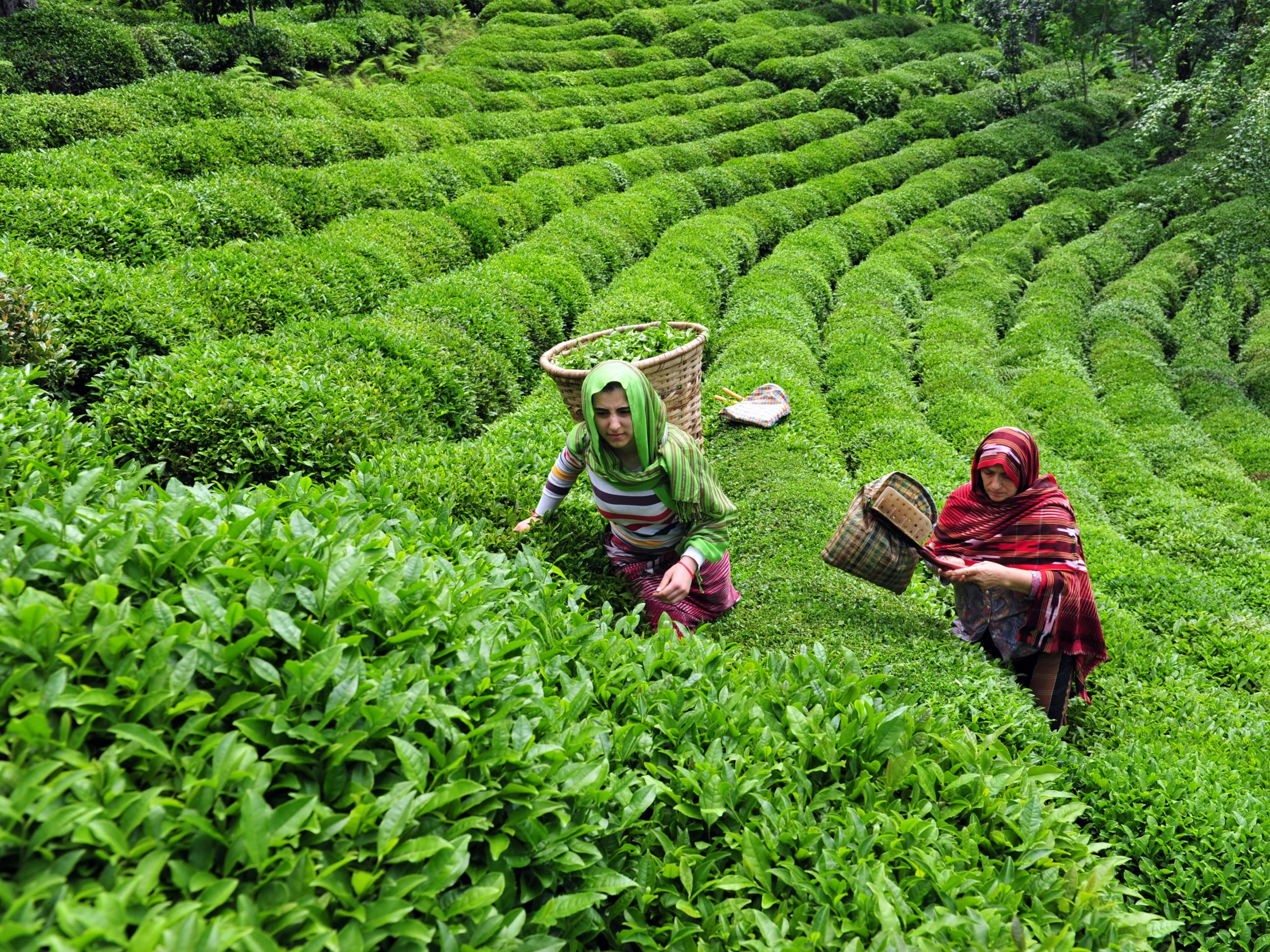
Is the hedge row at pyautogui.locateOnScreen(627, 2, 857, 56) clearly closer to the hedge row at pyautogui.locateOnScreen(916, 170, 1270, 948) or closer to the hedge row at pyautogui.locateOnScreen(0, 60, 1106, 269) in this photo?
the hedge row at pyautogui.locateOnScreen(0, 60, 1106, 269)

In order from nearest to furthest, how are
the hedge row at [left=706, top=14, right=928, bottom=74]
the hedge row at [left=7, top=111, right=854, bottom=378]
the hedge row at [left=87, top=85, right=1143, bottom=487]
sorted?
1. the hedge row at [left=87, top=85, right=1143, bottom=487]
2. the hedge row at [left=7, top=111, right=854, bottom=378]
3. the hedge row at [left=706, top=14, right=928, bottom=74]

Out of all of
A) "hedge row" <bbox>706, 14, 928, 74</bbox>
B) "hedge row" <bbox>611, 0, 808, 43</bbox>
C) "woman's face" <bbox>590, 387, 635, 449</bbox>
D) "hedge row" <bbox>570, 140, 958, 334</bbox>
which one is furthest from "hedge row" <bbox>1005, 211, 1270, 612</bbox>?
"hedge row" <bbox>611, 0, 808, 43</bbox>

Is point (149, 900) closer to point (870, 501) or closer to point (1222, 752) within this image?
point (870, 501)

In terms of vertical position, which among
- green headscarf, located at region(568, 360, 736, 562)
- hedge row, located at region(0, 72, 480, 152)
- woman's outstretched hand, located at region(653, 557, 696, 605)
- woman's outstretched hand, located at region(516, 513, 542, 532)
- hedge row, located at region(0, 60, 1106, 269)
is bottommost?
woman's outstretched hand, located at region(516, 513, 542, 532)

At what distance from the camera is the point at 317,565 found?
221cm

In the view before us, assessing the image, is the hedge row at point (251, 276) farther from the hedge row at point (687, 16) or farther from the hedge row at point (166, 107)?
the hedge row at point (687, 16)

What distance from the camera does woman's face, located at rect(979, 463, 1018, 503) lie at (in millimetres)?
4340

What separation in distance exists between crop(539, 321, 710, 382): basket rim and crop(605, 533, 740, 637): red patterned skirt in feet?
3.59

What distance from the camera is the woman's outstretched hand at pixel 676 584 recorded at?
3.72 meters

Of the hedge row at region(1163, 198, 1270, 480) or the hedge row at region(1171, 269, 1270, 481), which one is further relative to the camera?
the hedge row at region(1163, 198, 1270, 480)

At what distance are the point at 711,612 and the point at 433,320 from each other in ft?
14.6

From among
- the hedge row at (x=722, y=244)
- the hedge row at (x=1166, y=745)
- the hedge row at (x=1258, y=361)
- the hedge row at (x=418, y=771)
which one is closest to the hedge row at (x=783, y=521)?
the hedge row at (x=418, y=771)

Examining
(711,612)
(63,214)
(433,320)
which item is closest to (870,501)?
(711,612)

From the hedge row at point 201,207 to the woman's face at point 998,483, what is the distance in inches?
295
